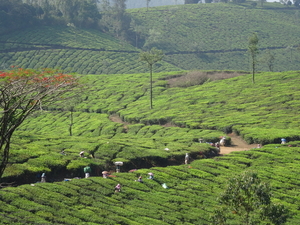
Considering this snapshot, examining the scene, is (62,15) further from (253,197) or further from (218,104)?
(253,197)

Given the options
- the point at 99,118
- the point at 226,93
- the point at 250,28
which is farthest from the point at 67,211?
the point at 250,28

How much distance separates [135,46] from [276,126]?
116 m

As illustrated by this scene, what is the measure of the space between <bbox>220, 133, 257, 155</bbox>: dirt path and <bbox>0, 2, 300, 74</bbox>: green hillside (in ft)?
153

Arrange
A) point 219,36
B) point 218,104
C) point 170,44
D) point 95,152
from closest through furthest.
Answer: point 95,152, point 218,104, point 170,44, point 219,36

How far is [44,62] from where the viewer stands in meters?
120

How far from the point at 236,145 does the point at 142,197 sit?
26.2 meters

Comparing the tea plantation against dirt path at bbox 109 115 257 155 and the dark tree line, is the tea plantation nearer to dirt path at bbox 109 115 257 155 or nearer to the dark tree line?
dirt path at bbox 109 115 257 155

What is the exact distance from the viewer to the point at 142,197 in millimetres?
28469

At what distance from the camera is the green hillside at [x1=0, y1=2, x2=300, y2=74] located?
12525 cm

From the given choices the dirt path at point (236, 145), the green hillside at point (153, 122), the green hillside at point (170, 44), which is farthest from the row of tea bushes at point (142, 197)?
the green hillside at point (170, 44)

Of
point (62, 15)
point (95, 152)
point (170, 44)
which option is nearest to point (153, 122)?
point (95, 152)

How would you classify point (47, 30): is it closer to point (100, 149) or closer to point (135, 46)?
point (135, 46)

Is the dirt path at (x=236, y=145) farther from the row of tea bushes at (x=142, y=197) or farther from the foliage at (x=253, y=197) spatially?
the foliage at (x=253, y=197)

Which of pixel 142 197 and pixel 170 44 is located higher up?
pixel 170 44
